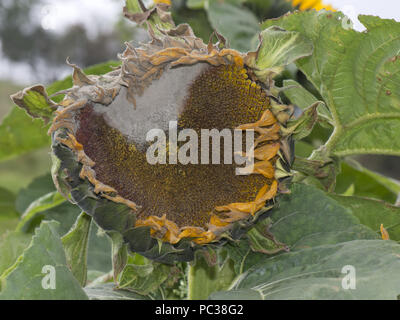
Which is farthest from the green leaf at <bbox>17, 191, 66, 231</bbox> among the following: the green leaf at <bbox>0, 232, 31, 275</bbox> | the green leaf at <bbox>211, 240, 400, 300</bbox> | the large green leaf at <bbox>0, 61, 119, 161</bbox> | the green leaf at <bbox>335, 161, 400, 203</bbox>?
the green leaf at <bbox>335, 161, 400, 203</bbox>

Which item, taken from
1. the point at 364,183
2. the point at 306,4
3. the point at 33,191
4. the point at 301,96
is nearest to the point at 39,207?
the point at 33,191

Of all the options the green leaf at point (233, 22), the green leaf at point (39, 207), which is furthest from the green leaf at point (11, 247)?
the green leaf at point (233, 22)

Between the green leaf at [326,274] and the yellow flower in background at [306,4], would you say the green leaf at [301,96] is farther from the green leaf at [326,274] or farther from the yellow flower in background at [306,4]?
the yellow flower in background at [306,4]

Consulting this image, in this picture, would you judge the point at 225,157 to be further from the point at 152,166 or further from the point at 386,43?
the point at 386,43

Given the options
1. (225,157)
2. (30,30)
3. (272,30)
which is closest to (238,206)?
(225,157)

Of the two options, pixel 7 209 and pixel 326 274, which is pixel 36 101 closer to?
pixel 326 274

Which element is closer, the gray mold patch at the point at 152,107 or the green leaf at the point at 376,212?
the gray mold patch at the point at 152,107
